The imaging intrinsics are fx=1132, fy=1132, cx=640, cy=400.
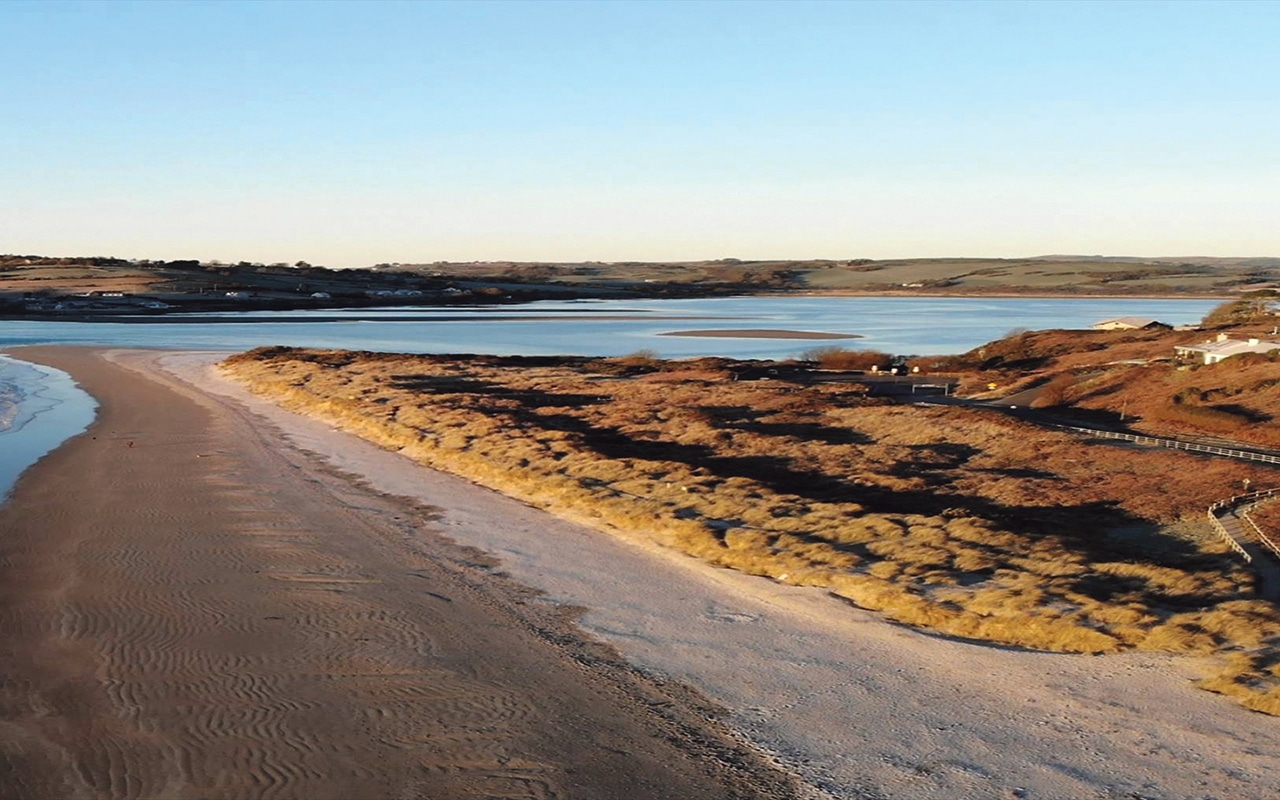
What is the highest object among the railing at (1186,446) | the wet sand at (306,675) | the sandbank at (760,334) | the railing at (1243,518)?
the wet sand at (306,675)

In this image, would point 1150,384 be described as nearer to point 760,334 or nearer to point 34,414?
point 34,414

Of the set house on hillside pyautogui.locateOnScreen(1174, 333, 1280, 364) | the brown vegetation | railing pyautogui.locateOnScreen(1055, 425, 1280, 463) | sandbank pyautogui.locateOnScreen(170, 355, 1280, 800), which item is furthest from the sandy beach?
house on hillside pyautogui.locateOnScreen(1174, 333, 1280, 364)

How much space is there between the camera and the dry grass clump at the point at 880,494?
50.5ft

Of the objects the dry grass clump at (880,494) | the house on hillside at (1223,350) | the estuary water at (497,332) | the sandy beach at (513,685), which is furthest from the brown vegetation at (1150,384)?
the sandy beach at (513,685)

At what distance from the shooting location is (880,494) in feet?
80.3

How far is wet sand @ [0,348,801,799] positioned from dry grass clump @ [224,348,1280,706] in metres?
4.48

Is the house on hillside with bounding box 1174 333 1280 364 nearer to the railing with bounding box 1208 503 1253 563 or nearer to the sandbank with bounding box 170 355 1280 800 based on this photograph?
the railing with bounding box 1208 503 1253 563

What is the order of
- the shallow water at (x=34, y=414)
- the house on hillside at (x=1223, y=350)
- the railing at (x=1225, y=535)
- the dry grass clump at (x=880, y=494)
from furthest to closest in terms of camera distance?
the house on hillside at (x=1223, y=350) < the shallow water at (x=34, y=414) < the railing at (x=1225, y=535) < the dry grass clump at (x=880, y=494)

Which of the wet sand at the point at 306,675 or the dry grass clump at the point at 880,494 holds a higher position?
the wet sand at the point at 306,675

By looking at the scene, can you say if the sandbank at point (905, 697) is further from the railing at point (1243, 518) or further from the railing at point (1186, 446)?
the railing at point (1186, 446)

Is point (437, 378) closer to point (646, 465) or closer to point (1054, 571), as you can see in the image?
point (646, 465)

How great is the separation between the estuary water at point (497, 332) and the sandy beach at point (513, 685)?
37.6 ft

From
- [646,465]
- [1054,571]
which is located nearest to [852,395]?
[646,465]

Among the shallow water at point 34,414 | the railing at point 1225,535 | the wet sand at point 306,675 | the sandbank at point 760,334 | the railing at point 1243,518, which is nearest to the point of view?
the wet sand at point 306,675
